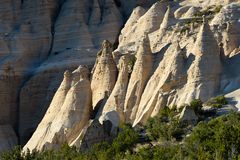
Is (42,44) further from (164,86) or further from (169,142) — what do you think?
(169,142)

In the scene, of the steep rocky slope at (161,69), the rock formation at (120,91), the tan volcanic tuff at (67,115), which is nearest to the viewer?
the steep rocky slope at (161,69)

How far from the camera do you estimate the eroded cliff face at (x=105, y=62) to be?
5372 cm

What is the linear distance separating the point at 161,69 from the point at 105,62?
17.2ft

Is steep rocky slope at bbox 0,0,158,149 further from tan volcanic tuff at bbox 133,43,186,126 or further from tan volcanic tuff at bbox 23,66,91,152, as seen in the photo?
tan volcanic tuff at bbox 133,43,186,126

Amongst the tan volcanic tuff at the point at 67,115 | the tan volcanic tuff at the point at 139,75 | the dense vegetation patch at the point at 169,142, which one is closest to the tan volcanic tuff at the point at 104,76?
the tan volcanic tuff at the point at 67,115

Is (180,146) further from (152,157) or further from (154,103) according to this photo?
(154,103)

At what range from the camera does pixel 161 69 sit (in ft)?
183

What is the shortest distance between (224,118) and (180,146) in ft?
9.98

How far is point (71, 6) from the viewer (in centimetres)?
7369

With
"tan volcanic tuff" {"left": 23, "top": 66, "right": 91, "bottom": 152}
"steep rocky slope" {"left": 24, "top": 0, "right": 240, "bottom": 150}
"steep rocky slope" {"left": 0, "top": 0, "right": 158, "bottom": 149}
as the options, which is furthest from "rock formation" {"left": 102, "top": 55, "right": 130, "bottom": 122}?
"steep rocky slope" {"left": 0, "top": 0, "right": 158, "bottom": 149}

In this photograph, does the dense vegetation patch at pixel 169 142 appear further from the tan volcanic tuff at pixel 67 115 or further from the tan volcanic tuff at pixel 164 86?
the tan volcanic tuff at pixel 67 115

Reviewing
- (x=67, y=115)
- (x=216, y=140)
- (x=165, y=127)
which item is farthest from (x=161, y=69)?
(x=216, y=140)

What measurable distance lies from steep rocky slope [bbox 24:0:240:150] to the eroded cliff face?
0.06m

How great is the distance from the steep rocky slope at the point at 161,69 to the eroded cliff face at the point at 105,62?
6 cm
